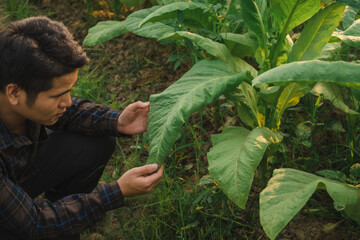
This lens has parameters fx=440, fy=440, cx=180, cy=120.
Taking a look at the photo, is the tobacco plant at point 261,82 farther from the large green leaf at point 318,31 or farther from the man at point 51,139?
the man at point 51,139

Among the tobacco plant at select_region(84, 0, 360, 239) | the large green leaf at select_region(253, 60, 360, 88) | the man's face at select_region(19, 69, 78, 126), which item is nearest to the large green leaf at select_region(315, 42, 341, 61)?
the tobacco plant at select_region(84, 0, 360, 239)

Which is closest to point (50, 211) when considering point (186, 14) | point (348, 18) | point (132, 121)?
point (132, 121)

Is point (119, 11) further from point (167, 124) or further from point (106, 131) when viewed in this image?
point (167, 124)

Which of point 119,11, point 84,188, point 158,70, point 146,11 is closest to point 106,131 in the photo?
point 84,188

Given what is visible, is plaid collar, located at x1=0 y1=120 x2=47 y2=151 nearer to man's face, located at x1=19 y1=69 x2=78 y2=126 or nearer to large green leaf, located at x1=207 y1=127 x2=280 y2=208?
man's face, located at x1=19 y1=69 x2=78 y2=126

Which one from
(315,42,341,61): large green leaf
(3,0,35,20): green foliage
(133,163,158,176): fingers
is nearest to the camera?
(133,163,158,176): fingers

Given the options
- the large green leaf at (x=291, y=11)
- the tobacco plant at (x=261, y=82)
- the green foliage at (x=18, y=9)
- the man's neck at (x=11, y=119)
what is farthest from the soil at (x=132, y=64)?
the large green leaf at (x=291, y=11)

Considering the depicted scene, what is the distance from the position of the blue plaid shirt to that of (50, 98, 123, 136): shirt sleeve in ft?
0.52

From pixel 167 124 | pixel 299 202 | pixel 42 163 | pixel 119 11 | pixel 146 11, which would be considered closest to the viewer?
pixel 299 202

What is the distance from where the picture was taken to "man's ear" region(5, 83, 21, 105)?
164 centimetres

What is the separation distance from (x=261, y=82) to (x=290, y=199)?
0.41 meters

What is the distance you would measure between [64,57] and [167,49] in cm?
153

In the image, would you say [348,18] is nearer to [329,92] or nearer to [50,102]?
[329,92]

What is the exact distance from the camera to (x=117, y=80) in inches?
124
